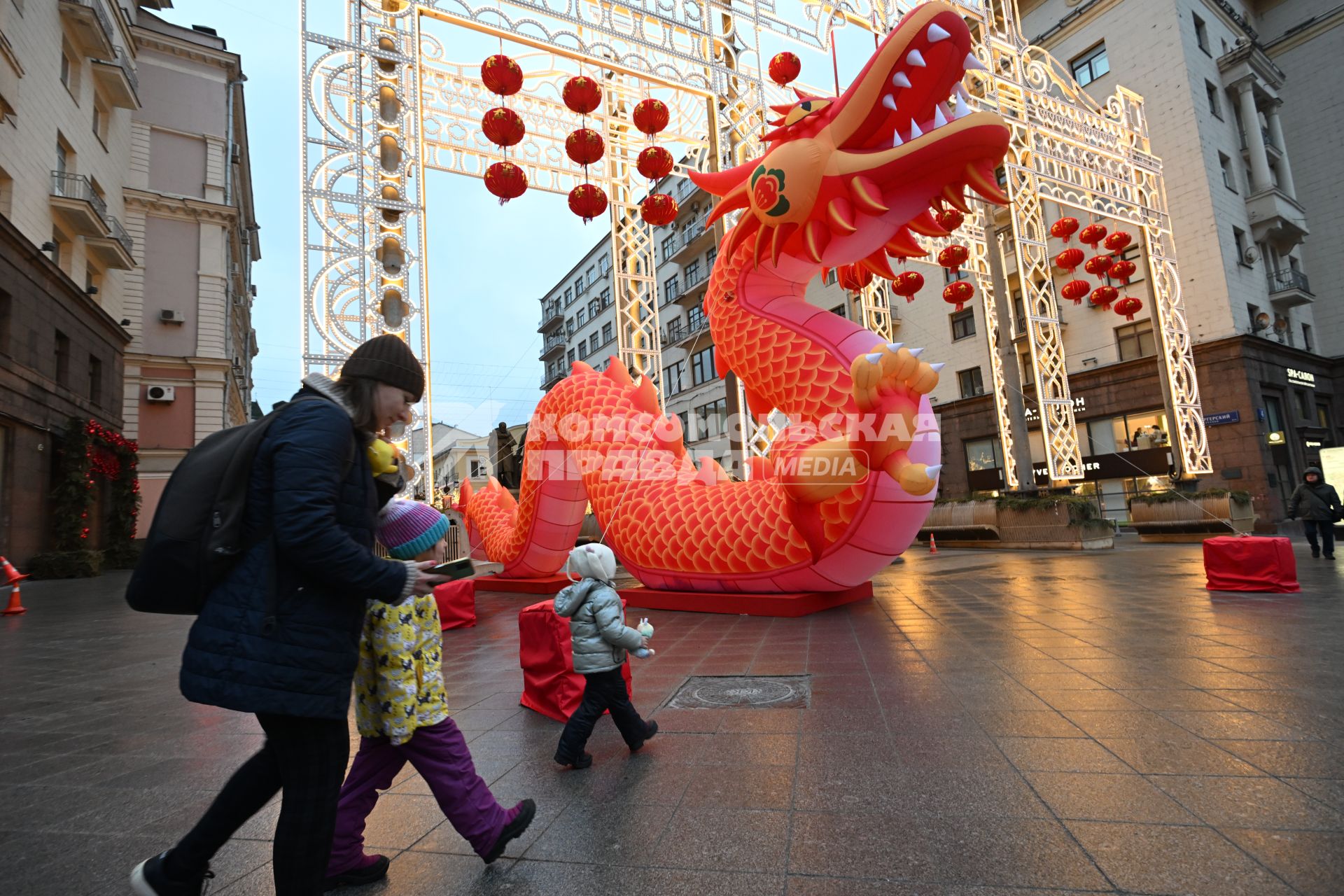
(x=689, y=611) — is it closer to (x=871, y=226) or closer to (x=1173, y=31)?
(x=871, y=226)

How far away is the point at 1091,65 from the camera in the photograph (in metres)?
21.2

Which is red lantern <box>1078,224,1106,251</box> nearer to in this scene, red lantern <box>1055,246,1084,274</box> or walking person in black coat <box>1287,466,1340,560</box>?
red lantern <box>1055,246,1084,274</box>

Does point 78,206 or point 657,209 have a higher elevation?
point 78,206

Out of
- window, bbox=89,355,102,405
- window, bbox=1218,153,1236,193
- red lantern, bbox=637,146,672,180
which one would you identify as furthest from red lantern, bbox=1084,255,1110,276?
window, bbox=89,355,102,405

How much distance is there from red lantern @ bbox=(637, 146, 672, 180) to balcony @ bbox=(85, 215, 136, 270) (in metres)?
15.4

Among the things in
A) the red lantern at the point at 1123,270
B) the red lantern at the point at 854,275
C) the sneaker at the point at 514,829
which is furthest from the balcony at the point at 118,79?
the red lantern at the point at 1123,270

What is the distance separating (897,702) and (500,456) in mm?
16314

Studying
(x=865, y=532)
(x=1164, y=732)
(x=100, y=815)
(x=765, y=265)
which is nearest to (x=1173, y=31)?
(x=765, y=265)

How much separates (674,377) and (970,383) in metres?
13.3

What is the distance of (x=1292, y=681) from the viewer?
328 cm

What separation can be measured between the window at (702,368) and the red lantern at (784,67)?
19.7 meters

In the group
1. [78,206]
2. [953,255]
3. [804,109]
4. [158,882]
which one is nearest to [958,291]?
[953,255]

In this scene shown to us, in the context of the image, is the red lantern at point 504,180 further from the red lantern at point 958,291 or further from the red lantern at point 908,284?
the red lantern at point 958,291

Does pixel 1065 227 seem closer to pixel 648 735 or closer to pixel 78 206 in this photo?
pixel 648 735
